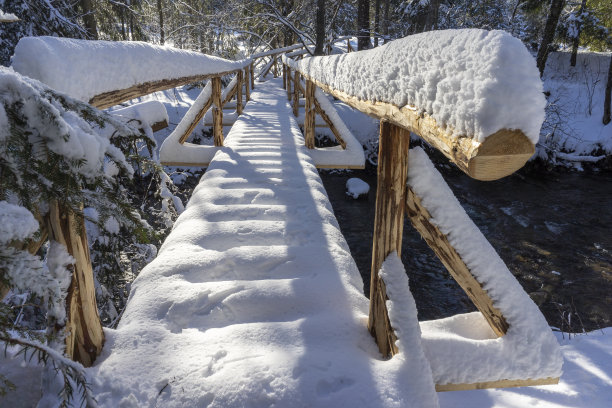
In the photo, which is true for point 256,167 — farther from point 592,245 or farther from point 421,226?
point 592,245

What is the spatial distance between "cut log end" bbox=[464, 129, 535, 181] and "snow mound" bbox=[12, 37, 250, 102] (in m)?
1.39

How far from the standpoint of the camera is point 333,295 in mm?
2047

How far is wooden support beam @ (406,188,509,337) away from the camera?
1.54 meters

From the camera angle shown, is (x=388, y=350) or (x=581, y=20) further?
(x=581, y=20)

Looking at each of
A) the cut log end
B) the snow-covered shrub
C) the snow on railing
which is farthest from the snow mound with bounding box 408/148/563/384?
the snow-covered shrub

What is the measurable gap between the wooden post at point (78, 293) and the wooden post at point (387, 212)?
1.24 metres

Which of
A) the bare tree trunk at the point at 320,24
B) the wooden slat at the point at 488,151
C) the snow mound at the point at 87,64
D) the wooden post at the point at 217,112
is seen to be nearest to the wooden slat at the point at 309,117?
the wooden post at the point at 217,112

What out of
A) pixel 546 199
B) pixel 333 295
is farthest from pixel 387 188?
pixel 546 199

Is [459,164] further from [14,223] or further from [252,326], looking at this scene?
[252,326]

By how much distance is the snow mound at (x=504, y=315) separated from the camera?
1508mm

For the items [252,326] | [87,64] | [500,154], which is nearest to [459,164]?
[500,154]

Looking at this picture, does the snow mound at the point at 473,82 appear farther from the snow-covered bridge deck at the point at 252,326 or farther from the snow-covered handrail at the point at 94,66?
the snow-covered handrail at the point at 94,66

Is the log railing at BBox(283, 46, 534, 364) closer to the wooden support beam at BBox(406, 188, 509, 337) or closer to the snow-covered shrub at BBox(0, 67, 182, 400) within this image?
the wooden support beam at BBox(406, 188, 509, 337)

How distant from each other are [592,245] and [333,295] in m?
8.47
